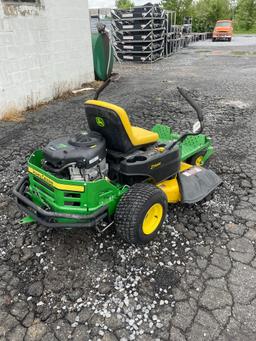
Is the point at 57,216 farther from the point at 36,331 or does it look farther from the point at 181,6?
the point at 181,6

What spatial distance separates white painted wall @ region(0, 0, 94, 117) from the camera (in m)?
6.41

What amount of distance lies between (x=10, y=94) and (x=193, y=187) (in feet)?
16.6

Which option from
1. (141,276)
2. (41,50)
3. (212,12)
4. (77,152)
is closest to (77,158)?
(77,152)

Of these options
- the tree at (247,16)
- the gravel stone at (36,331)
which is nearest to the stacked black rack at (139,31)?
the gravel stone at (36,331)

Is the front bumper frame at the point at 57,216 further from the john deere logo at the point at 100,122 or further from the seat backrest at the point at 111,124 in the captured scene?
the john deere logo at the point at 100,122

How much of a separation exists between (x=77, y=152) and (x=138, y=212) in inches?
28.2

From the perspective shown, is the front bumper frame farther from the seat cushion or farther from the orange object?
the orange object

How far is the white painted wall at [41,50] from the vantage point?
6414 millimetres

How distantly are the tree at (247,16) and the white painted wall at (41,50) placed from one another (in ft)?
152

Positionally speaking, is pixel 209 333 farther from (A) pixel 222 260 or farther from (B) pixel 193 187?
(B) pixel 193 187

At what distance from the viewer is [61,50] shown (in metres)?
7.88

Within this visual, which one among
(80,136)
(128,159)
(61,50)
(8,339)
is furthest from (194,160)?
(61,50)

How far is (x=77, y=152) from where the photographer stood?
2.52 meters

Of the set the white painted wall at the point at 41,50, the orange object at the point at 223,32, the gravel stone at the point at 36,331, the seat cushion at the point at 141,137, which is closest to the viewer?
the gravel stone at the point at 36,331
